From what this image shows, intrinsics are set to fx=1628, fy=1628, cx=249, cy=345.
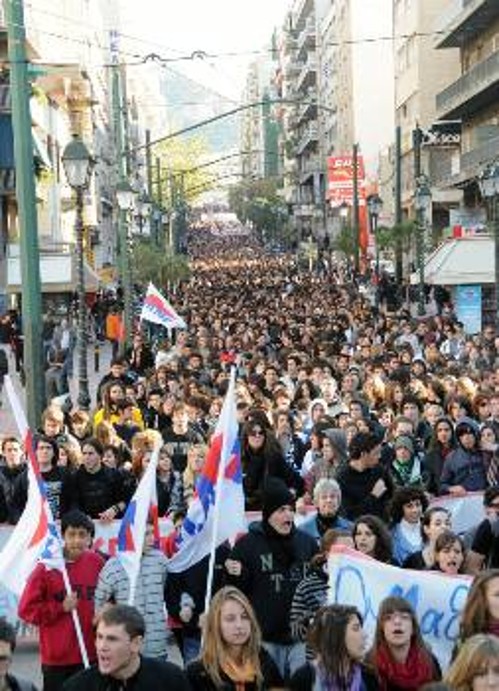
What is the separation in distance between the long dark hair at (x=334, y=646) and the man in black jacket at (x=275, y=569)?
1517 millimetres

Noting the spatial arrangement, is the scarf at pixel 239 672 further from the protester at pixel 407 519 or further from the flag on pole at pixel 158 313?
the flag on pole at pixel 158 313

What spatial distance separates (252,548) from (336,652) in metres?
1.89

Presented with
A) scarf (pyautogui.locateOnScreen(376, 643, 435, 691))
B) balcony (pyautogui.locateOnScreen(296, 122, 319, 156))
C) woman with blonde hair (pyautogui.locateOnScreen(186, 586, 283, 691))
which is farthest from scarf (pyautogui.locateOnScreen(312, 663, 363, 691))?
balcony (pyautogui.locateOnScreen(296, 122, 319, 156))

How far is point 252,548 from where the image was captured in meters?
8.28

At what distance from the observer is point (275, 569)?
8.23 metres

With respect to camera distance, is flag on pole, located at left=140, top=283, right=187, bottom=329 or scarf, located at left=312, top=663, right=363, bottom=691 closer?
scarf, located at left=312, top=663, right=363, bottom=691

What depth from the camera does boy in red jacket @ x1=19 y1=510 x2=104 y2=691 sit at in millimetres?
8180

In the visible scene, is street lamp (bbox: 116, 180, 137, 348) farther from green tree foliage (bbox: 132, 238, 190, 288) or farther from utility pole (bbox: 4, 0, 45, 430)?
green tree foliage (bbox: 132, 238, 190, 288)

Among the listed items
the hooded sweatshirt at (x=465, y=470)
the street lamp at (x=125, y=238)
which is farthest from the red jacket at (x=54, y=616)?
the street lamp at (x=125, y=238)

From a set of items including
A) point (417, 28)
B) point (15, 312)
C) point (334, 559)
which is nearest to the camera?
point (334, 559)

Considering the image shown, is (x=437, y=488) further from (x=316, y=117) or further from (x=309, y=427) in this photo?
(x=316, y=117)

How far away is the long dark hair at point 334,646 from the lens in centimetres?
642

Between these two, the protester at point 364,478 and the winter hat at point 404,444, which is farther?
the winter hat at point 404,444

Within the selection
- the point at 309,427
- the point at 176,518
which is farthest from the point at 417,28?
the point at 176,518
